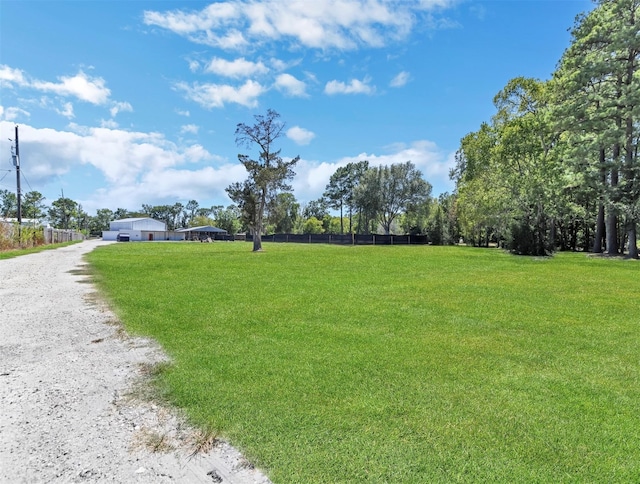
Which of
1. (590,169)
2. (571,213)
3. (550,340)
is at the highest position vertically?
(590,169)

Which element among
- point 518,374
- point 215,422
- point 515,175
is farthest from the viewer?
point 515,175

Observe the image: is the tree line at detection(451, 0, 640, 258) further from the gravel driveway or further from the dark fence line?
the dark fence line

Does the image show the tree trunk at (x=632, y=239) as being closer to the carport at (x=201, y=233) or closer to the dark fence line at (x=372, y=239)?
the dark fence line at (x=372, y=239)

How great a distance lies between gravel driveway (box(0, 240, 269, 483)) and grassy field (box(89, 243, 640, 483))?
25 centimetres

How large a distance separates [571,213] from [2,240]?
1442 inches

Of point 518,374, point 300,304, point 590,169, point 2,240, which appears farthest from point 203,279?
point 590,169

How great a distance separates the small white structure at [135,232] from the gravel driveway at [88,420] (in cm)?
6855

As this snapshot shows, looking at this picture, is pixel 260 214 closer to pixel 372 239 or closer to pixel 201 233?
pixel 372 239

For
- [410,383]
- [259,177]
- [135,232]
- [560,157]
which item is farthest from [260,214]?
[135,232]

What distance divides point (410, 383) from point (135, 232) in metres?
74.5

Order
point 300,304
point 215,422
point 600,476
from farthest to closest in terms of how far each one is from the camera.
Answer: point 300,304 < point 215,422 < point 600,476

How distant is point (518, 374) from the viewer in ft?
11.8

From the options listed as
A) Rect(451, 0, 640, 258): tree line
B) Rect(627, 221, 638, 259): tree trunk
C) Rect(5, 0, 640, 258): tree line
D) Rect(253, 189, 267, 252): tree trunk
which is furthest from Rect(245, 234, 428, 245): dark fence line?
Rect(627, 221, 638, 259): tree trunk

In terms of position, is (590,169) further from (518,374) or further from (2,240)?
(2,240)
